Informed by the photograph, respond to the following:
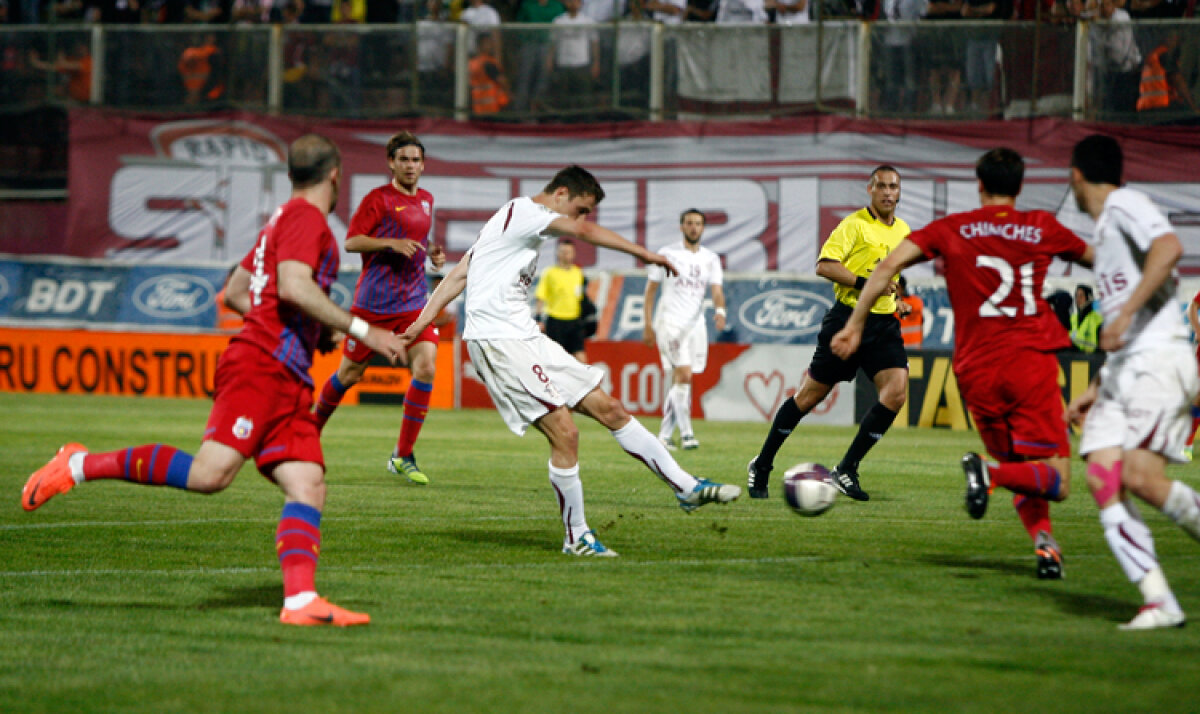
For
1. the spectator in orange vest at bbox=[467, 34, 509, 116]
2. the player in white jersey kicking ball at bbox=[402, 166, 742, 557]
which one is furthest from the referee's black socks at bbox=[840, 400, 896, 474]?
the spectator in orange vest at bbox=[467, 34, 509, 116]

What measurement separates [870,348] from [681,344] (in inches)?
250

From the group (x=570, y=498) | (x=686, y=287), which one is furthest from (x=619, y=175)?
(x=570, y=498)

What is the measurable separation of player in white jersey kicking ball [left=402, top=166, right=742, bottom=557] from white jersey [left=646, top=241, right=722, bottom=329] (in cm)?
889

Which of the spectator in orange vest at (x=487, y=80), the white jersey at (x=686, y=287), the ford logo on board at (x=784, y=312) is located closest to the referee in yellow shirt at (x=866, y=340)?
the white jersey at (x=686, y=287)

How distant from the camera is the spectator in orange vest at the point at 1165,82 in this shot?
21156mm

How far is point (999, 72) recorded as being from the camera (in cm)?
2191

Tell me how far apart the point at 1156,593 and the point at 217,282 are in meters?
20.7

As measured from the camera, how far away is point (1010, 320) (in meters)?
7.39

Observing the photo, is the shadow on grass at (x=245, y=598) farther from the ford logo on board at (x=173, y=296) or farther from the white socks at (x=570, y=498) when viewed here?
the ford logo on board at (x=173, y=296)

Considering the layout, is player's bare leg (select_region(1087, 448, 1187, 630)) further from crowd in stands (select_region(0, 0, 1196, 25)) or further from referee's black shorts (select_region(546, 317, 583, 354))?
crowd in stands (select_region(0, 0, 1196, 25))

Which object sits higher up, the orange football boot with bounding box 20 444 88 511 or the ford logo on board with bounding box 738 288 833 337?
the orange football boot with bounding box 20 444 88 511

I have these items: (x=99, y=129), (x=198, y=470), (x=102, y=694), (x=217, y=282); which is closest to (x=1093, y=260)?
(x=198, y=470)

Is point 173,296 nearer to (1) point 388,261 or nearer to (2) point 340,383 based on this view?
(1) point 388,261

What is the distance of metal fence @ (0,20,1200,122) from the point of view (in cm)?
2164
